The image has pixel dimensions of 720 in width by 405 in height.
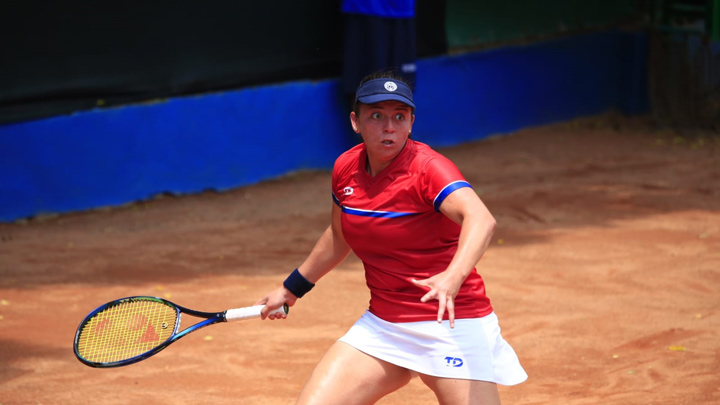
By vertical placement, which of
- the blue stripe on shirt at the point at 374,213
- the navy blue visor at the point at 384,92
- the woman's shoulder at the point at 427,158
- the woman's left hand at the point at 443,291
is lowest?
the woman's left hand at the point at 443,291

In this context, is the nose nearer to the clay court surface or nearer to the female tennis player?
the female tennis player

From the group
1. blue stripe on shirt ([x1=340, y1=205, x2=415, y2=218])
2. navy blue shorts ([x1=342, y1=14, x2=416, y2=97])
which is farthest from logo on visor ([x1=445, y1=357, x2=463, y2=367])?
navy blue shorts ([x1=342, y1=14, x2=416, y2=97])

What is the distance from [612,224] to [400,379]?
17.1 feet

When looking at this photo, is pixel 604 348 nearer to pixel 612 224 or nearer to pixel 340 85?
pixel 612 224

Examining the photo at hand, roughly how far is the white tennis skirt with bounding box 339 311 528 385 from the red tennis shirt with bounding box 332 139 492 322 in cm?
4

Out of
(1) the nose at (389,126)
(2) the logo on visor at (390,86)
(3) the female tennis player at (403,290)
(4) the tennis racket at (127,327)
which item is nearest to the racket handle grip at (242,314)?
(4) the tennis racket at (127,327)

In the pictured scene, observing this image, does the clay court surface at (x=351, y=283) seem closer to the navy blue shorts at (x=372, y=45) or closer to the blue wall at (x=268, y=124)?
the blue wall at (x=268, y=124)

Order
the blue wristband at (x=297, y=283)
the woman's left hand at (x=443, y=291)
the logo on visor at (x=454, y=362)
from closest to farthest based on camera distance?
the woman's left hand at (x=443, y=291)
the logo on visor at (x=454, y=362)
the blue wristband at (x=297, y=283)

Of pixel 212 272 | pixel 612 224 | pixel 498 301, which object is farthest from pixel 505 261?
pixel 212 272

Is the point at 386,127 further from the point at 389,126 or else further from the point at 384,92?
the point at 384,92

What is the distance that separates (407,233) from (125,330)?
→ 4.45 feet

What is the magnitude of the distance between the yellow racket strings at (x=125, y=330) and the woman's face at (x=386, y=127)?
45.3 inches

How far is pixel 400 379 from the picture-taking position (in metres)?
3.40

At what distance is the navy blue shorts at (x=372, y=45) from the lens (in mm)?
10117
